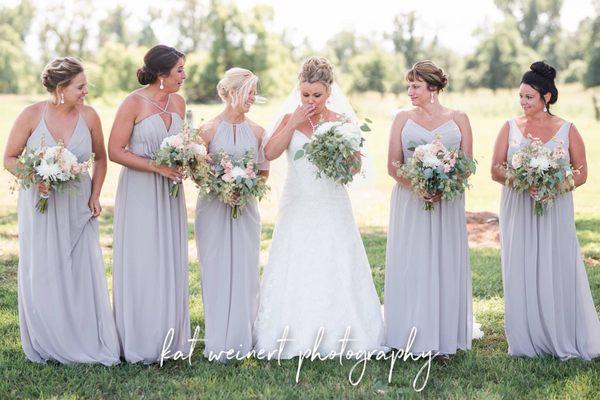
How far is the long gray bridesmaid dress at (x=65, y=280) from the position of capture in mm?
6309

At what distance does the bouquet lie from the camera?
20.3 ft

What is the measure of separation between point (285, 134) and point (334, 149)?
20.4 inches

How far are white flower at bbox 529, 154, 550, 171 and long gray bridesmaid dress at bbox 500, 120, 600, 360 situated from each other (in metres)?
0.39

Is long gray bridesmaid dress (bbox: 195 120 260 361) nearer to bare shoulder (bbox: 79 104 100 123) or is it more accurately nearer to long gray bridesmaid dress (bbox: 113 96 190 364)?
long gray bridesmaid dress (bbox: 113 96 190 364)

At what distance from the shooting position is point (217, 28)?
189ft

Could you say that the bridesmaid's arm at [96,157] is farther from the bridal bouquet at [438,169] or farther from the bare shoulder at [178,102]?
the bridal bouquet at [438,169]

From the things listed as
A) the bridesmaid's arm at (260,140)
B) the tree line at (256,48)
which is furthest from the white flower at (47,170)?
the tree line at (256,48)

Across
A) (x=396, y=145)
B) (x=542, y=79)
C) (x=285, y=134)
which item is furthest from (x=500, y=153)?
(x=285, y=134)

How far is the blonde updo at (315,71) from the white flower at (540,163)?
183 cm

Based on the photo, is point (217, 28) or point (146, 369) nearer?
point (146, 369)

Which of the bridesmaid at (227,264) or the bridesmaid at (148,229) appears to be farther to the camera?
the bridesmaid at (227,264)

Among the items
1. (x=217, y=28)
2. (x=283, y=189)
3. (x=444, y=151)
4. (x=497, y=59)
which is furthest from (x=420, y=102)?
(x=497, y=59)

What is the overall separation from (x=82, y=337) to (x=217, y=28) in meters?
53.4

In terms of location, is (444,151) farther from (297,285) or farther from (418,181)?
(297,285)
